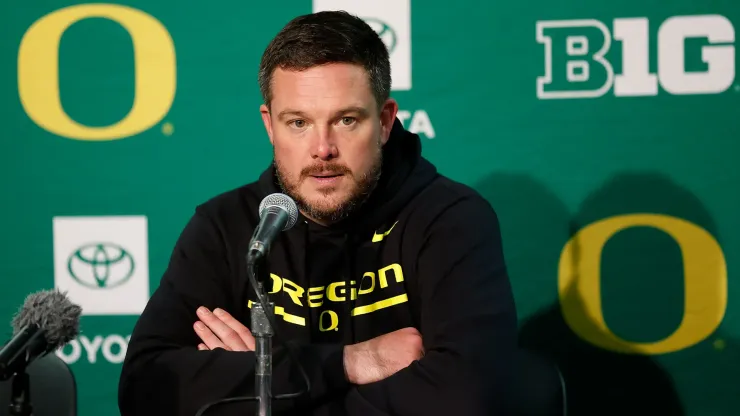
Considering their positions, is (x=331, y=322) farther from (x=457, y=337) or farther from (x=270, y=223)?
(x=270, y=223)

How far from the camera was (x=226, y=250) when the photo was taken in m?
2.21

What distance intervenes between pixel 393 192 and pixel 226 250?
0.46 metres

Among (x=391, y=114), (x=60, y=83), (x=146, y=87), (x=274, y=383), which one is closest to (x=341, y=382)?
(x=274, y=383)

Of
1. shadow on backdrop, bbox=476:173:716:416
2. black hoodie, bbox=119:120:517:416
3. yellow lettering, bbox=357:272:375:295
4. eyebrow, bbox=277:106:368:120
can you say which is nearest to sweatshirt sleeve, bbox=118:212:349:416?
black hoodie, bbox=119:120:517:416

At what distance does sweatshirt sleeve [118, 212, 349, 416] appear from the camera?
191cm

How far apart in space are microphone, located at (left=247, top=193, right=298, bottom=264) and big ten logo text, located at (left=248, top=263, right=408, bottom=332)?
636 millimetres

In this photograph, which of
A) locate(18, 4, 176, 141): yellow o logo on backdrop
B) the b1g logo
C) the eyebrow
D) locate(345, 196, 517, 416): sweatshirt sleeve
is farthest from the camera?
locate(18, 4, 176, 141): yellow o logo on backdrop

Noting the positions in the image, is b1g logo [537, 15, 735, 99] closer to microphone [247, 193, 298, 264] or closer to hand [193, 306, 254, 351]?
hand [193, 306, 254, 351]

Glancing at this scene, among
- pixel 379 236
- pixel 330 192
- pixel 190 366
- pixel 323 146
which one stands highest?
pixel 323 146

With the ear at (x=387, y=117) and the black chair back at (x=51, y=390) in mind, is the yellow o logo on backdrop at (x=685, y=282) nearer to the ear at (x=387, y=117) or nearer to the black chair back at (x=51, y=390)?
the ear at (x=387, y=117)

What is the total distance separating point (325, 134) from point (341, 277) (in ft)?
1.31

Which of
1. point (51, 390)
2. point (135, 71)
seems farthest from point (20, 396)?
point (135, 71)

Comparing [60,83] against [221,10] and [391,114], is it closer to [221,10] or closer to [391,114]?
[221,10]

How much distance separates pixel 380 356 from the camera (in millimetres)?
1984
